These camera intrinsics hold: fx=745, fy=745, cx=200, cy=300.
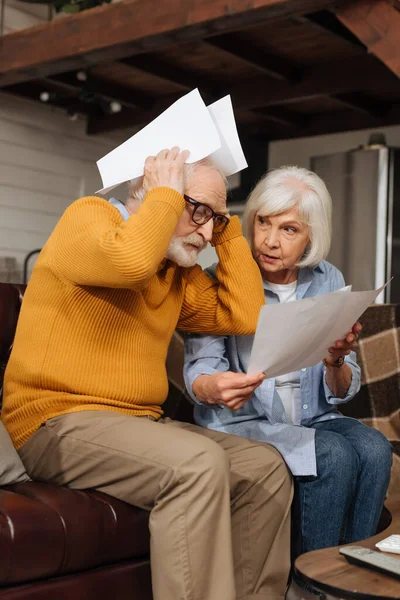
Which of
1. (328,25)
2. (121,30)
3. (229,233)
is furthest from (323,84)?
(229,233)

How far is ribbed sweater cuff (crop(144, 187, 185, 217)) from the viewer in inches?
66.5

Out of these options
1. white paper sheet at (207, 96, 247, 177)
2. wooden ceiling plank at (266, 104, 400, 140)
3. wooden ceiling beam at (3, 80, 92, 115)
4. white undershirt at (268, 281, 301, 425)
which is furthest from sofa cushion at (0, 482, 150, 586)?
wooden ceiling plank at (266, 104, 400, 140)

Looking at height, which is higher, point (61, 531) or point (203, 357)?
point (203, 357)

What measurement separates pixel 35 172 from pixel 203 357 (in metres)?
3.35

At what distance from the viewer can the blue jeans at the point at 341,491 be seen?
1.89 m

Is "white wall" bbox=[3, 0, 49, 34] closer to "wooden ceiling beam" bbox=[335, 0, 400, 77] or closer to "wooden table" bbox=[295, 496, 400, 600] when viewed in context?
"wooden ceiling beam" bbox=[335, 0, 400, 77]

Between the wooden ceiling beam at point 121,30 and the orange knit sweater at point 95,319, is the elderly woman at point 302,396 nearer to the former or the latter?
the orange knit sweater at point 95,319

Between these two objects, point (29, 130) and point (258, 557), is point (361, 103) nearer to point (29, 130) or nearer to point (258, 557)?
point (29, 130)

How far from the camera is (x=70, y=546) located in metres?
1.58

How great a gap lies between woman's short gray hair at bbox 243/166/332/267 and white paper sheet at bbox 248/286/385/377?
16.7 inches

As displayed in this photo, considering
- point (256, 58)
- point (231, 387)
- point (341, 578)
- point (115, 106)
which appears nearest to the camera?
point (341, 578)

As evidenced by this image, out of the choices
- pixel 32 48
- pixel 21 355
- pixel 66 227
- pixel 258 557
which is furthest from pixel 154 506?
pixel 32 48

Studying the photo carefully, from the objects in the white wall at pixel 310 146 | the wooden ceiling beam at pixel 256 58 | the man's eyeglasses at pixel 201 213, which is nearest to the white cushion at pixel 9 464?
the man's eyeglasses at pixel 201 213

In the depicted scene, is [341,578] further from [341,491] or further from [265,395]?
[265,395]
